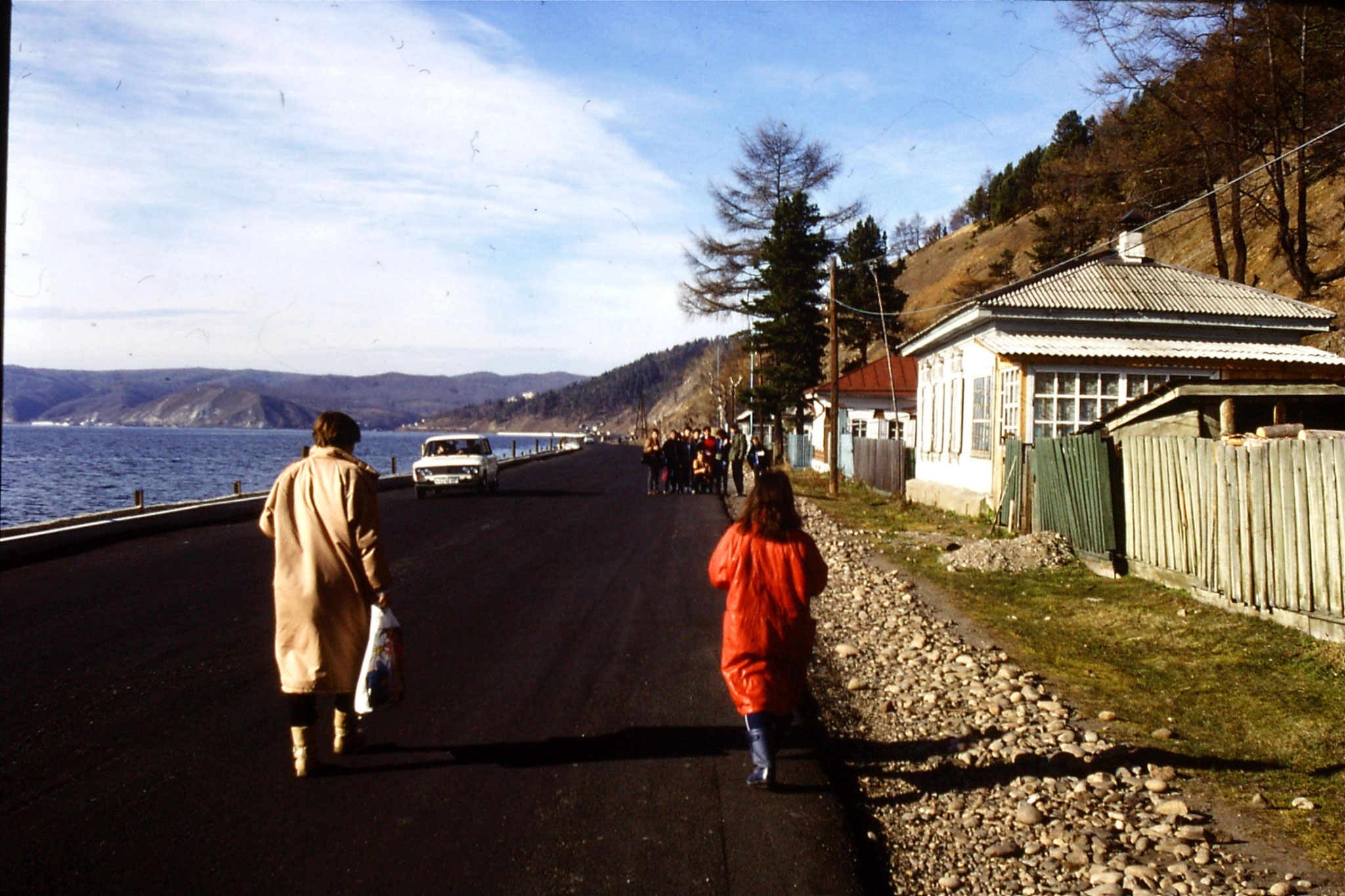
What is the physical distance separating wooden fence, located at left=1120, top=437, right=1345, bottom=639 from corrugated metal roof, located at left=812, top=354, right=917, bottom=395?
35522 mm

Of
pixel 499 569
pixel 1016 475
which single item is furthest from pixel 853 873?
pixel 1016 475

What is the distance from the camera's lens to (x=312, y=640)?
5223mm

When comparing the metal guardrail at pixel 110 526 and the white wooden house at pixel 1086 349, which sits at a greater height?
the white wooden house at pixel 1086 349

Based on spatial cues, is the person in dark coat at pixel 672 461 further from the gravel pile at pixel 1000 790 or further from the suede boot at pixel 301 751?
the suede boot at pixel 301 751

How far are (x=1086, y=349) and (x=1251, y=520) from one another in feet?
39.6

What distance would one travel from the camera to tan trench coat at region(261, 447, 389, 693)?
5.22m

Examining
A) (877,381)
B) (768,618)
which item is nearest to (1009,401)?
(768,618)

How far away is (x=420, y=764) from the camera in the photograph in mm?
5363

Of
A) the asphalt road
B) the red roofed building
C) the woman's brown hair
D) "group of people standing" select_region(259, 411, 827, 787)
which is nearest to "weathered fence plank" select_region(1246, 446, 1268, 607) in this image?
the asphalt road

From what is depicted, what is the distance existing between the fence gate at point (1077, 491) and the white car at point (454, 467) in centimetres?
1712

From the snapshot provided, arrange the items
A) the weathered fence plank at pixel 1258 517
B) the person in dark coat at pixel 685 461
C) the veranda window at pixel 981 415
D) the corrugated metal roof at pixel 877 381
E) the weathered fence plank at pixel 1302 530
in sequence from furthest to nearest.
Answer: the corrugated metal roof at pixel 877 381 < the person in dark coat at pixel 685 461 < the veranda window at pixel 981 415 < the weathered fence plank at pixel 1258 517 < the weathered fence plank at pixel 1302 530

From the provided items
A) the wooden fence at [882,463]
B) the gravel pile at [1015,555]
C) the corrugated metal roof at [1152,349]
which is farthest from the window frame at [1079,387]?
the gravel pile at [1015,555]

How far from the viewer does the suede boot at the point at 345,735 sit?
218 inches

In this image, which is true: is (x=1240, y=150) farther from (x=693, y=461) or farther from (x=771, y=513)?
(x=771, y=513)
